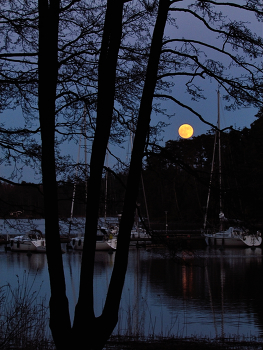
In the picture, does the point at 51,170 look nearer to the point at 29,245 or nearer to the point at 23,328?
the point at 23,328

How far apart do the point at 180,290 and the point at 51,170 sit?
→ 19.1 metres

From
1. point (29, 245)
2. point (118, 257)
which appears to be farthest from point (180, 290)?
point (29, 245)

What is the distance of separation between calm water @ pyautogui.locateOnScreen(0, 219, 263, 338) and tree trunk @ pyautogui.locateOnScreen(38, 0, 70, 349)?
1.98 m

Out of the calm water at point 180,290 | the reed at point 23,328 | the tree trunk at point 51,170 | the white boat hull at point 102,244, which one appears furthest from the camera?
the white boat hull at point 102,244

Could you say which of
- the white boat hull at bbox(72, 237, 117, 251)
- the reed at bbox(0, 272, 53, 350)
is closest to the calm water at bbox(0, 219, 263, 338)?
the reed at bbox(0, 272, 53, 350)

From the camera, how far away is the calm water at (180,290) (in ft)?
47.7

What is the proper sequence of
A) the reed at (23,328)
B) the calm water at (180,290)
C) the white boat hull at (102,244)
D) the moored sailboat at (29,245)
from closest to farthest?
the reed at (23,328) → the calm water at (180,290) → the white boat hull at (102,244) → the moored sailboat at (29,245)

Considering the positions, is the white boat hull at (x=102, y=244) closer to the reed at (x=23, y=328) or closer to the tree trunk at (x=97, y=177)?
the reed at (x=23, y=328)

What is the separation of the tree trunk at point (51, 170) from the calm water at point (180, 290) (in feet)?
6.50

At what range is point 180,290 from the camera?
2333 cm

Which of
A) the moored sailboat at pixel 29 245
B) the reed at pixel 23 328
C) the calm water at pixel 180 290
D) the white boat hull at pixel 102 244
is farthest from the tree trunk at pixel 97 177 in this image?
the moored sailboat at pixel 29 245

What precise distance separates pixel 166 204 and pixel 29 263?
46652mm

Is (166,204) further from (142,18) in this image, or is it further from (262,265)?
(142,18)

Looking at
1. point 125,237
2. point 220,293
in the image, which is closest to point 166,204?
point 220,293
